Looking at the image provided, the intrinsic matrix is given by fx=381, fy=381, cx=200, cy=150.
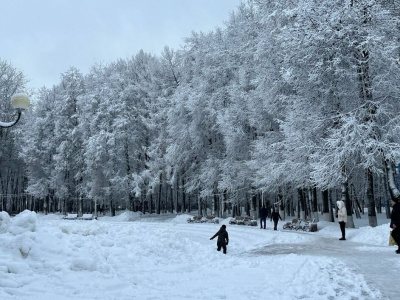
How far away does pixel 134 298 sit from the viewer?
645 centimetres

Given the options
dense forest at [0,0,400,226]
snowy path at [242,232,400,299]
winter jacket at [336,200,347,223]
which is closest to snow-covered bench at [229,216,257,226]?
dense forest at [0,0,400,226]

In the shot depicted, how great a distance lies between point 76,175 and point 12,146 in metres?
13.1

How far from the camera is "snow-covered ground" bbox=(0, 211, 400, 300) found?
22.3 ft

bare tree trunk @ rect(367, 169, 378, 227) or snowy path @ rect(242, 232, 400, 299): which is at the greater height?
bare tree trunk @ rect(367, 169, 378, 227)

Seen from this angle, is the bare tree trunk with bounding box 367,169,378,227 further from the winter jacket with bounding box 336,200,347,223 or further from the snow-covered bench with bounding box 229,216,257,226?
the snow-covered bench with bounding box 229,216,257,226

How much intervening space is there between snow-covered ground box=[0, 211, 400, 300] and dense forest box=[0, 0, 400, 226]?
8539mm

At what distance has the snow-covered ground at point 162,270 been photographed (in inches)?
267

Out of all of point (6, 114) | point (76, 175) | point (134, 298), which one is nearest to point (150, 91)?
point (76, 175)

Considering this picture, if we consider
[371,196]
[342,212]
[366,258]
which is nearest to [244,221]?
[371,196]

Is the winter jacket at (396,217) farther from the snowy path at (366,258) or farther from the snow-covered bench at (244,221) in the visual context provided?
the snow-covered bench at (244,221)

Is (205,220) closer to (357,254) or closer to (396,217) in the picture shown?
(357,254)

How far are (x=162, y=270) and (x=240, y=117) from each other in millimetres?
21532

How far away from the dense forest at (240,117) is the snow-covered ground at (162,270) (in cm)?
854

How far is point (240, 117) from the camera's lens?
97.9ft
